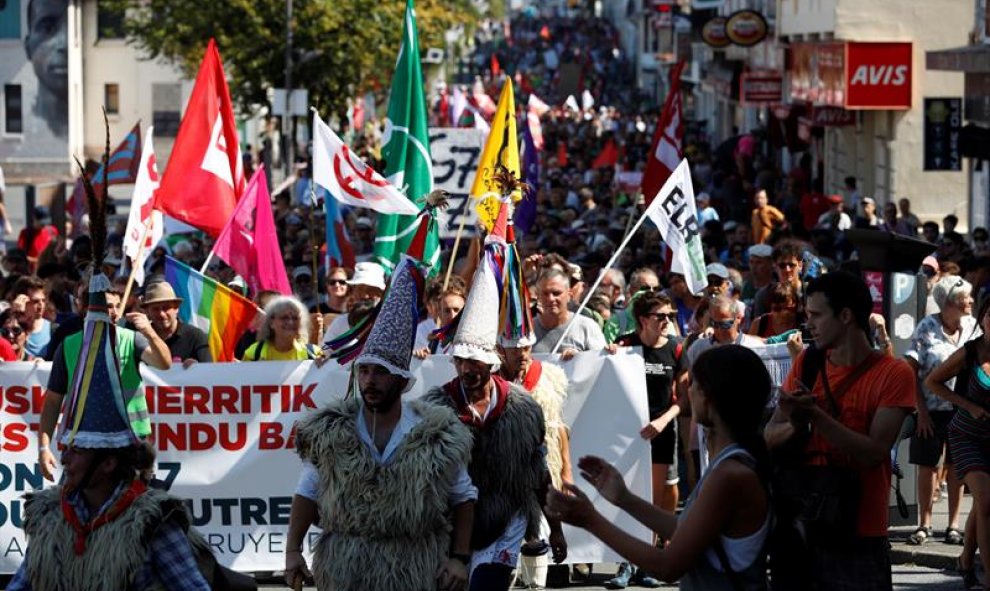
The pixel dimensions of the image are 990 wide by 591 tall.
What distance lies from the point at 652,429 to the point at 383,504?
166 inches

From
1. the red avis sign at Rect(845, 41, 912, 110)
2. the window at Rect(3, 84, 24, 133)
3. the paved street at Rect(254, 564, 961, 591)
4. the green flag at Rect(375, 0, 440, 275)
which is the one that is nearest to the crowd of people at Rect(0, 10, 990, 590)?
the paved street at Rect(254, 564, 961, 591)

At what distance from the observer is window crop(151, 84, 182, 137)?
70188 millimetres

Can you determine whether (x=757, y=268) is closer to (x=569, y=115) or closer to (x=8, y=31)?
(x=8, y=31)

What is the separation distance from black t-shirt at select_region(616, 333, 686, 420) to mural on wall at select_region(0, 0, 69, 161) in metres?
57.9

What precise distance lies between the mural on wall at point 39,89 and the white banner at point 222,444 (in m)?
57.9

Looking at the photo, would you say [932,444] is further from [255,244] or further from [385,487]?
[385,487]

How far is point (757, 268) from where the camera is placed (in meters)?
14.4

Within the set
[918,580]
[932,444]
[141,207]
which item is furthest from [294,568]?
[141,207]

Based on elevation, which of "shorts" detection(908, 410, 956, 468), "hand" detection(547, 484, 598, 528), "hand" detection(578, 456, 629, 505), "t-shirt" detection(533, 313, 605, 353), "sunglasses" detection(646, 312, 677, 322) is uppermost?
"hand" detection(578, 456, 629, 505)

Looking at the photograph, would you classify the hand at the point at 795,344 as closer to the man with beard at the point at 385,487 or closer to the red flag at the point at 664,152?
the man with beard at the point at 385,487

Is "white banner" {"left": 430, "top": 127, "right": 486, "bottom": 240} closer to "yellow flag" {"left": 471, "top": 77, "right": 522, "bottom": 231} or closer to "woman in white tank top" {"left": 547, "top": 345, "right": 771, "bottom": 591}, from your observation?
"yellow flag" {"left": 471, "top": 77, "right": 522, "bottom": 231}

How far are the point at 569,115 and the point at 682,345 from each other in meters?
66.1

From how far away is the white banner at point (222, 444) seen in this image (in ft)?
34.2

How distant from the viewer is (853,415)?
20.6ft
